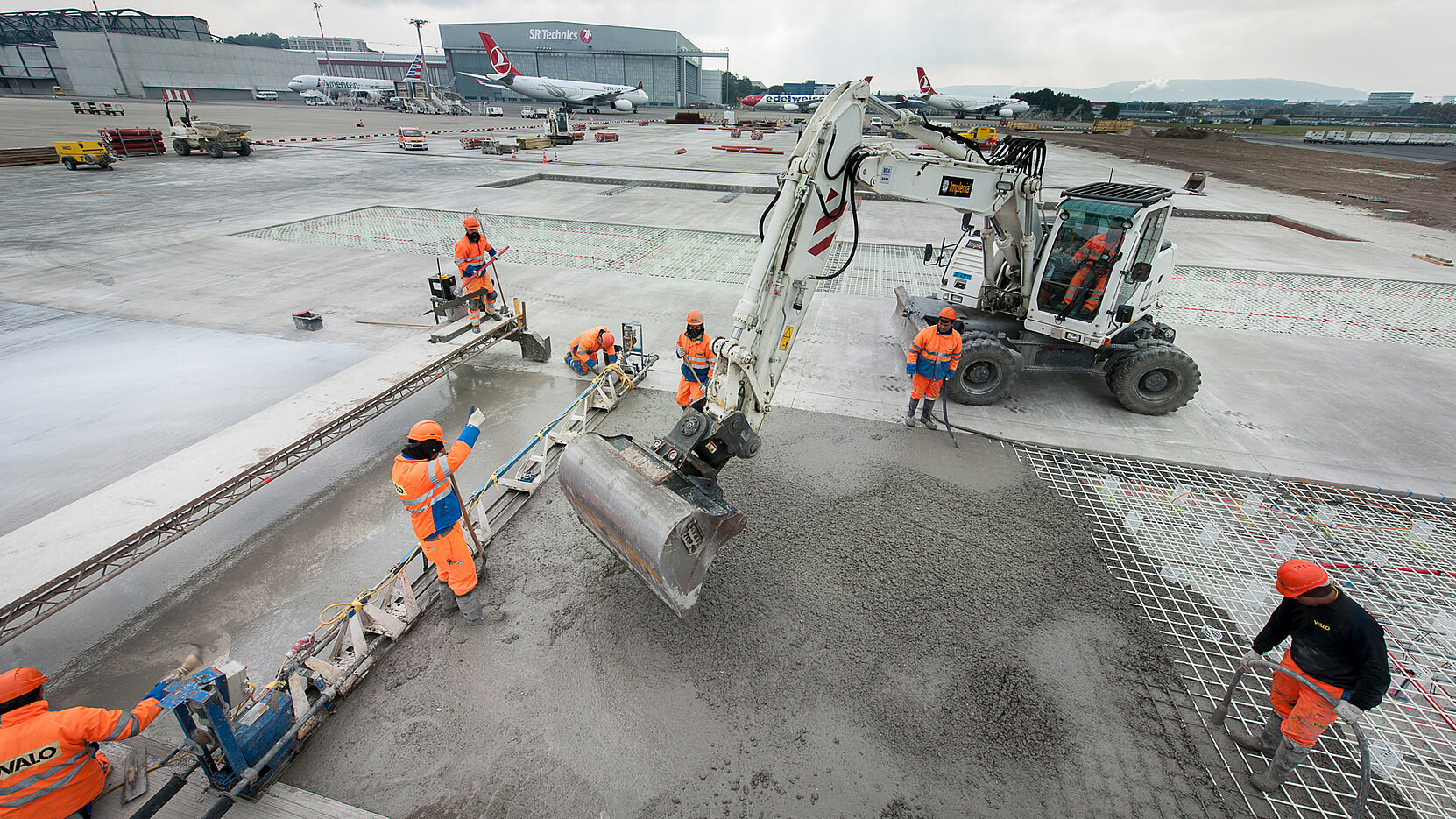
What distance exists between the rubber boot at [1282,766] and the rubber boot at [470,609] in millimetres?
5156

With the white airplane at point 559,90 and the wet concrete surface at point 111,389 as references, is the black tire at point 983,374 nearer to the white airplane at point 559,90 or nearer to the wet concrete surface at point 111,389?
the wet concrete surface at point 111,389

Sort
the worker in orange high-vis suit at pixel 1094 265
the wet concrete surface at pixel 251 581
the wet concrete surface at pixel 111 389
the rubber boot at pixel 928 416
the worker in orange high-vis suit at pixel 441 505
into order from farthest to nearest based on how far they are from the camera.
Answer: the rubber boot at pixel 928 416 → the worker in orange high-vis suit at pixel 1094 265 → the wet concrete surface at pixel 111 389 → the wet concrete surface at pixel 251 581 → the worker in orange high-vis suit at pixel 441 505

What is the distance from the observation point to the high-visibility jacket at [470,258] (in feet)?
27.4

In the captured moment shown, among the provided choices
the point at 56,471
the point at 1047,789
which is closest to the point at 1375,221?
the point at 1047,789

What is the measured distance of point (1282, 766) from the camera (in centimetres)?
345

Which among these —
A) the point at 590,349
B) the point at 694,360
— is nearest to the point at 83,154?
the point at 590,349

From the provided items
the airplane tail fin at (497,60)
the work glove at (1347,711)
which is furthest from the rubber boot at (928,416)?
the airplane tail fin at (497,60)

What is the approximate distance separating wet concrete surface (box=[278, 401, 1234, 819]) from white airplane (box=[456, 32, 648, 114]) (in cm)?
6315

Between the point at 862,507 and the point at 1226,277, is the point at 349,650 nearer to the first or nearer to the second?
the point at 862,507

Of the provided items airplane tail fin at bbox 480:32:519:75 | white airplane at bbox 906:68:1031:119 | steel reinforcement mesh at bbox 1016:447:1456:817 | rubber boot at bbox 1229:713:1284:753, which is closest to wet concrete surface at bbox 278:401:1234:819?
rubber boot at bbox 1229:713:1284:753

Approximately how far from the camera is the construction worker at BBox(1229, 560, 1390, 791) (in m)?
3.18

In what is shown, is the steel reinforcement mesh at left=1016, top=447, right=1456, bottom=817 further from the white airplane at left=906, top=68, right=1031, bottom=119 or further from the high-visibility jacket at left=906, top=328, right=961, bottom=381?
the white airplane at left=906, top=68, right=1031, bottom=119

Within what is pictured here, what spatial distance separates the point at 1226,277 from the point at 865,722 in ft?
50.4

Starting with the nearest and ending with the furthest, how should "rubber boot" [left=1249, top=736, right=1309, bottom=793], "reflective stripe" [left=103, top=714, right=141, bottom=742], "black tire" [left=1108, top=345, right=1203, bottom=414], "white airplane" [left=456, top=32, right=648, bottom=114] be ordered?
"reflective stripe" [left=103, top=714, right=141, bottom=742], "rubber boot" [left=1249, top=736, right=1309, bottom=793], "black tire" [left=1108, top=345, right=1203, bottom=414], "white airplane" [left=456, top=32, right=648, bottom=114]
